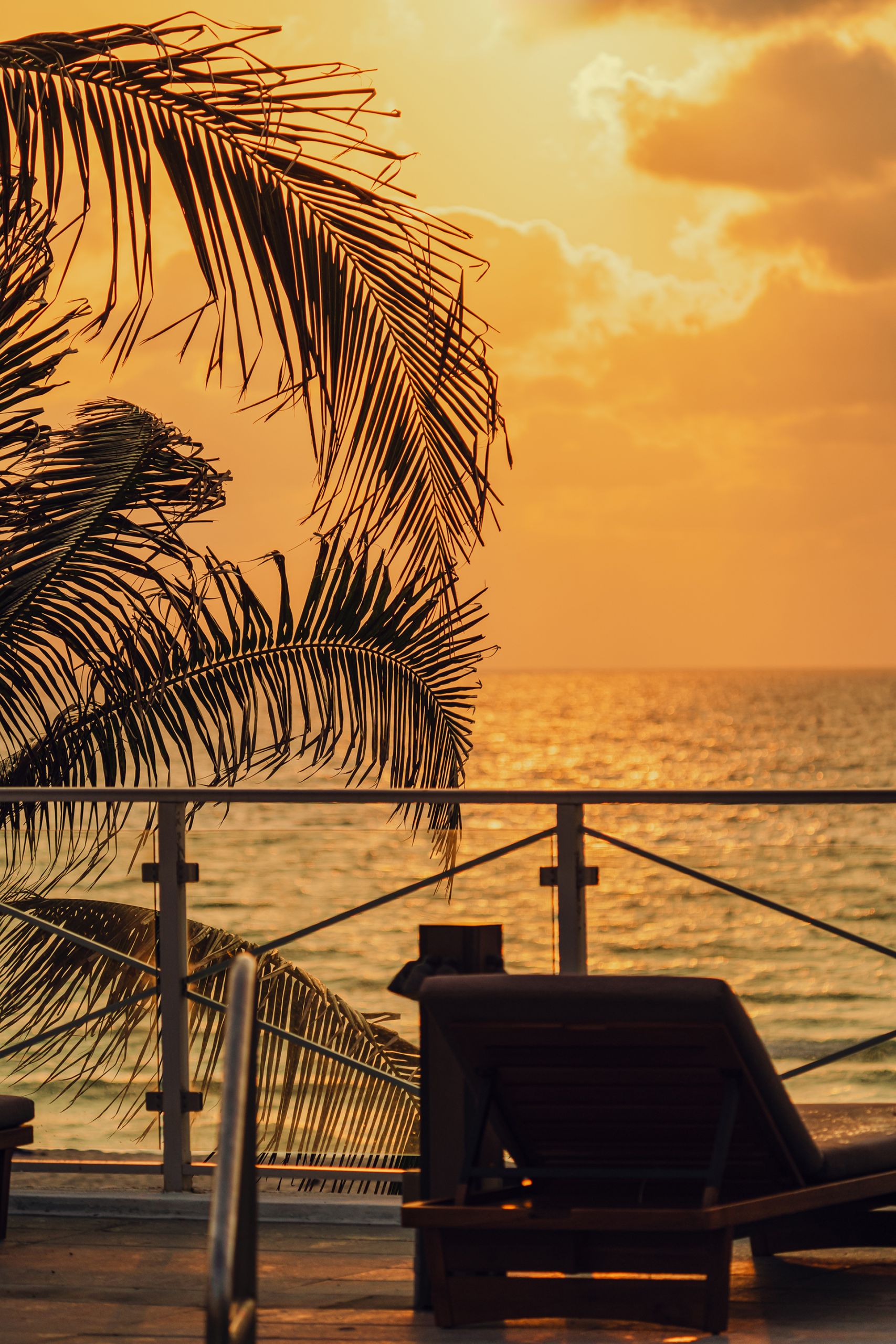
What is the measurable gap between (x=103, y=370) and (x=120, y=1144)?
9.18ft

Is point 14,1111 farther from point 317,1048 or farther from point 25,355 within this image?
point 25,355

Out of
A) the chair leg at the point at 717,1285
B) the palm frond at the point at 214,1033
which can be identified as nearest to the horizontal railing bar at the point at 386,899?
the palm frond at the point at 214,1033

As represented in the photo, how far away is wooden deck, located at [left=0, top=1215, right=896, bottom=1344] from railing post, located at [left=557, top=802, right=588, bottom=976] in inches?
38.0

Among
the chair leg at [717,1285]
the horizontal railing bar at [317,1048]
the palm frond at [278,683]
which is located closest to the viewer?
the chair leg at [717,1285]

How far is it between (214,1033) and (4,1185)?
1703 millimetres

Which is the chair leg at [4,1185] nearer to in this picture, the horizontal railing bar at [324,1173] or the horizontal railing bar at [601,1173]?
the horizontal railing bar at [324,1173]

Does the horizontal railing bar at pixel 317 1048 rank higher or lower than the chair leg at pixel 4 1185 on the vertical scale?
higher

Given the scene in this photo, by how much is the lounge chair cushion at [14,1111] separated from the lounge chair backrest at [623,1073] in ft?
4.70

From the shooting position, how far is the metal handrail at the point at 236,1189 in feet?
7.06

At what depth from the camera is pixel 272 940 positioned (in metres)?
5.48

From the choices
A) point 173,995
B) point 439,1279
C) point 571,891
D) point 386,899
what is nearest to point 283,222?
point 386,899

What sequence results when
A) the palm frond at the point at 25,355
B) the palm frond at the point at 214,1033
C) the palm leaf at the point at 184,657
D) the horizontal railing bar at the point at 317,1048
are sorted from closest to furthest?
1. the horizontal railing bar at the point at 317,1048
2. the palm frond at the point at 214,1033
3. the palm frond at the point at 25,355
4. the palm leaf at the point at 184,657

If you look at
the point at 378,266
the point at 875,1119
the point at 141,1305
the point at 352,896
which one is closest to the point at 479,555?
the point at 378,266

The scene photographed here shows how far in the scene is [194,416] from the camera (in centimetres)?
817
